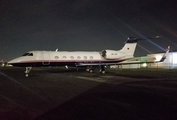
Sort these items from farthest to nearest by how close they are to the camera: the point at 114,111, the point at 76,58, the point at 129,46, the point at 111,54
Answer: the point at 129,46
the point at 111,54
the point at 76,58
the point at 114,111

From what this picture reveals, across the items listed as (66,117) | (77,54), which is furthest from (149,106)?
(77,54)

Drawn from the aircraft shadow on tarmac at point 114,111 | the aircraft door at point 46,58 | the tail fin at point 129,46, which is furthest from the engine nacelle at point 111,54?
the aircraft shadow on tarmac at point 114,111

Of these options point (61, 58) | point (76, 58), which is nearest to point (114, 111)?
point (61, 58)

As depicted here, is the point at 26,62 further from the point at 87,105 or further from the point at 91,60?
the point at 87,105

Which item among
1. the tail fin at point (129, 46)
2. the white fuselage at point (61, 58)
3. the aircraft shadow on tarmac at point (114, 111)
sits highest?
the tail fin at point (129, 46)

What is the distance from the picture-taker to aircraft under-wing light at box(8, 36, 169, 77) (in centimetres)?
2499

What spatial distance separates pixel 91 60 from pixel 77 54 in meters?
2.55

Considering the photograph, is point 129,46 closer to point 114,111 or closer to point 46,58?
point 46,58

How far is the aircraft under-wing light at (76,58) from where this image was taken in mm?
24994

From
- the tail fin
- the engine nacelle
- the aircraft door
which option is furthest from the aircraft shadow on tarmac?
the tail fin

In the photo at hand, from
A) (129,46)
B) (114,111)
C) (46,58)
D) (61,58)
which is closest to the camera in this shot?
(114,111)

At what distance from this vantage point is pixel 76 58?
1179 inches

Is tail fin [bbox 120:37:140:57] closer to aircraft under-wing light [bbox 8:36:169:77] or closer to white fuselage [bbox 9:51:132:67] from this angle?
aircraft under-wing light [bbox 8:36:169:77]

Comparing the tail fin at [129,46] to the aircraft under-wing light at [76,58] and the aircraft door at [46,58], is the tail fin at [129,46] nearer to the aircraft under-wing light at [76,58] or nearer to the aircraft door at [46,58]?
the aircraft under-wing light at [76,58]
